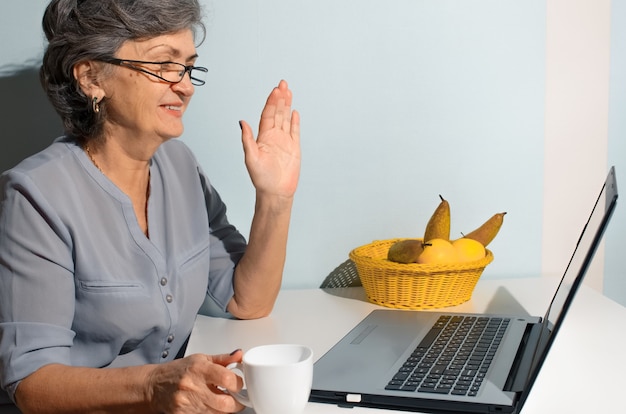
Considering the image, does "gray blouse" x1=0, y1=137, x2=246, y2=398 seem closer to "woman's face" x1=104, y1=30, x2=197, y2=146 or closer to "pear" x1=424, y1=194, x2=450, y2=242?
"woman's face" x1=104, y1=30, x2=197, y2=146

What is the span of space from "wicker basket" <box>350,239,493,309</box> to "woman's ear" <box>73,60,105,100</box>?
0.60 m

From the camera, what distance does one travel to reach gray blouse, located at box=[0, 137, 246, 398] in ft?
4.06

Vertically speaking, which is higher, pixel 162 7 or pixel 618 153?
pixel 162 7

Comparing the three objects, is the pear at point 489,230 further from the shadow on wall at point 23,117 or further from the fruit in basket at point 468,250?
the shadow on wall at point 23,117

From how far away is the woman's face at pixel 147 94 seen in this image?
4.55ft

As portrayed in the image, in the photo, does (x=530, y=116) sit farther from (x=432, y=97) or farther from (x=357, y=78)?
(x=357, y=78)

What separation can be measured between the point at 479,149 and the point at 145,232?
2.68 ft

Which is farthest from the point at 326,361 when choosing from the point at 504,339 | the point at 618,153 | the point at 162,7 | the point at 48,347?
the point at 618,153

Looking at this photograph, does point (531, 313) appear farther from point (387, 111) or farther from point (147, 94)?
point (147, 94)

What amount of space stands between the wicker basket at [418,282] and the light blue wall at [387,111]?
0.25 m

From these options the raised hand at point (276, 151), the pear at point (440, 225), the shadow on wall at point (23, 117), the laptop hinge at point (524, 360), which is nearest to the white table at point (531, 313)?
the laptop hinge at point (524, 360)

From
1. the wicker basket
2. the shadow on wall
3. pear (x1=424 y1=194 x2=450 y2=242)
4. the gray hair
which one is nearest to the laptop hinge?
the wicker basket

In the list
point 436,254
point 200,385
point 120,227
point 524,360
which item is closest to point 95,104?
point 120,227

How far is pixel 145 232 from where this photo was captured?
1.46 meters
